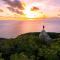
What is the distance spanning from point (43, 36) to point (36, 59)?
23.5 feet

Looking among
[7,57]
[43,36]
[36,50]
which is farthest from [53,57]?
[43,36]

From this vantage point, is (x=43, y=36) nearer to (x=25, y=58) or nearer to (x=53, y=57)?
(x=53, y=57)

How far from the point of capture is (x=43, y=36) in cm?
2202

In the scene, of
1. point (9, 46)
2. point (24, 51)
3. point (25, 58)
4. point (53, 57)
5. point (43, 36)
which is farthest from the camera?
point (43, 36)

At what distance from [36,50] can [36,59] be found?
1.58m

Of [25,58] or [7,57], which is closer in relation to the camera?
[25,58]

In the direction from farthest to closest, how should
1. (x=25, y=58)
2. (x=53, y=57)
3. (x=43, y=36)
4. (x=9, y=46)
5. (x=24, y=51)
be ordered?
1. (x=43, y=36)
2. (x=9, y=46)
3. (x=24, y=51)
4. (x=53, y=57)
5. (x=25, y=58)

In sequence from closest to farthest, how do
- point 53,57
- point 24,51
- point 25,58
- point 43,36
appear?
point 25,58
point 53,57
point 24,51
point 43,36

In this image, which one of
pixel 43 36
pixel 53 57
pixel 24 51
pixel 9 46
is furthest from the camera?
pixel 43 36

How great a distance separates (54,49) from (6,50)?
394cm

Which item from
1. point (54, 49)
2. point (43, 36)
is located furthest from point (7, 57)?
point (43, 36)

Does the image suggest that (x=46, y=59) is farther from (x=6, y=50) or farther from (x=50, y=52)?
(x=6, y=50)

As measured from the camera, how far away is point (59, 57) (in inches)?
594

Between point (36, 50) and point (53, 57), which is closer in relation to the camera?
point (53, 57)
